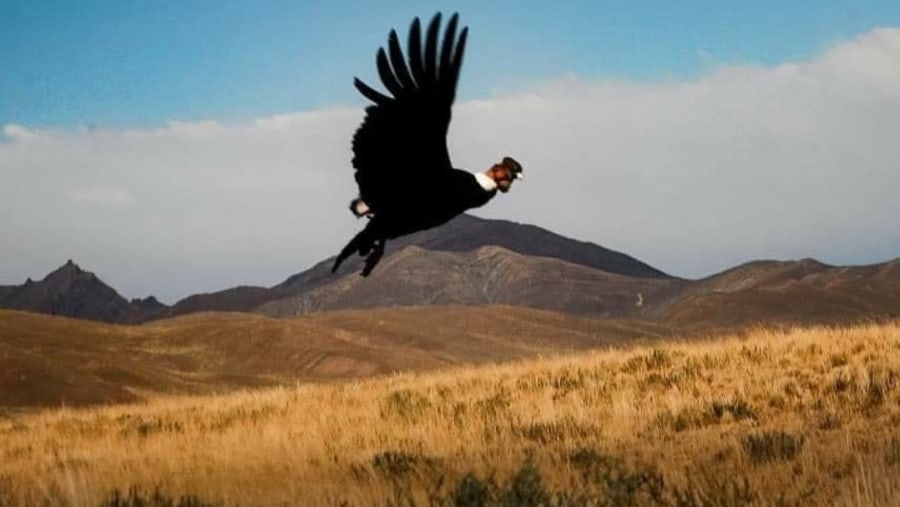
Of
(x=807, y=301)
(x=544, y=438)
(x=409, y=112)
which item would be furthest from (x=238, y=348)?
(x=807, y=301)

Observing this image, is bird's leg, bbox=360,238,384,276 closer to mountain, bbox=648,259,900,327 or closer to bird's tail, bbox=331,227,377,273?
bird's tail, bbox=331,227,377,273

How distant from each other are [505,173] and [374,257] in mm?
657

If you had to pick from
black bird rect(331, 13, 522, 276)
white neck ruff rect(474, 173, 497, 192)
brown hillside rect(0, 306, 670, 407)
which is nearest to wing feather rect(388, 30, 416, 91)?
black bird rect(331, 13, 522, 276)

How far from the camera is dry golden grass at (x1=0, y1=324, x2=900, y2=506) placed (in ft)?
25.3

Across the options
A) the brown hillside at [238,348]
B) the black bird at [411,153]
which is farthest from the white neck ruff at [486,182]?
the brown hillside at [238,348]

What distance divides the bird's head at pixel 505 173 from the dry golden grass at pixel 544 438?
6.48 ft

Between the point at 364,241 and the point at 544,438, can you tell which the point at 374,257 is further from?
the point at 544,438

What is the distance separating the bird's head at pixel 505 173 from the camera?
5117 millimetres

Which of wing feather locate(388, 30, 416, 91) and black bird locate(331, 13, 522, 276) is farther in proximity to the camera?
wing feather locate(388, 30, 416, 91)

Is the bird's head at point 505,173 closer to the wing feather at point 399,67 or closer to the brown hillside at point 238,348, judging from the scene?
the wing feather at point 399,67

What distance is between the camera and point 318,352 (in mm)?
76875

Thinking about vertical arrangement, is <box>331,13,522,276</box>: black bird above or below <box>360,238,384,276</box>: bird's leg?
above

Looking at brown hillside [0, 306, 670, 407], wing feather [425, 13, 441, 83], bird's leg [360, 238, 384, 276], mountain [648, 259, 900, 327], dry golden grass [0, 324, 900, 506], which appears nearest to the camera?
bird's leg [360, 238, 384, 276]

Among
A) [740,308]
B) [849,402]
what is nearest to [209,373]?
[849,402]
